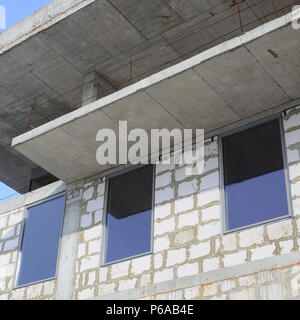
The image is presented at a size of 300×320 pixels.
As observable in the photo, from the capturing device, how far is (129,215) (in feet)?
42.0

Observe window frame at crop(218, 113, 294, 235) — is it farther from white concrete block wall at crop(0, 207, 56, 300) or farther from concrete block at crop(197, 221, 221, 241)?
white concrete block wall at crop(0, 207, 56, 300)

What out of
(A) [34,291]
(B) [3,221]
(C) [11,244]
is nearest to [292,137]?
(A) [34,291]

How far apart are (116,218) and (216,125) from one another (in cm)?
280

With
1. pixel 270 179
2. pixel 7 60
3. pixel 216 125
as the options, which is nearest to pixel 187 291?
pixel 270 179

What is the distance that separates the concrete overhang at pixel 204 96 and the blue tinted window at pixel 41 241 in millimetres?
1486

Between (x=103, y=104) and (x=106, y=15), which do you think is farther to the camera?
(x=106, y=15)

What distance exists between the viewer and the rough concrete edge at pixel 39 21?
13.1 metres

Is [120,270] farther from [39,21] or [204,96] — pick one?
[39,21]

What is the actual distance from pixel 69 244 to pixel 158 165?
2536mm

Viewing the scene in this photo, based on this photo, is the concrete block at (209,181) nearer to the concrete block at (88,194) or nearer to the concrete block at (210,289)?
the concrete block at (210,289)

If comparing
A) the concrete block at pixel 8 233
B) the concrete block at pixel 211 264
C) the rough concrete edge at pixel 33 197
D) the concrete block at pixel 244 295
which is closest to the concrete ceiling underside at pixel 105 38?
the rough concrete edge at pixel 33 197

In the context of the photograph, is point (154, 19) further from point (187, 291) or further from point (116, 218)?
point (187, 291)

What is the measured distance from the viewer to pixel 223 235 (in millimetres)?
11133

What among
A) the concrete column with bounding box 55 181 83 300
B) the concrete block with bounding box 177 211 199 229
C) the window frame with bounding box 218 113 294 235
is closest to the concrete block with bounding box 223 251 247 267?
the window frame with bounding box 218 113 294 235
